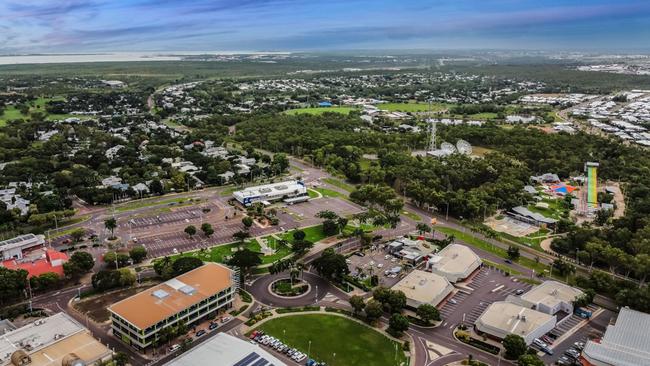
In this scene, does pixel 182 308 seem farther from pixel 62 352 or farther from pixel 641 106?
pixel 641 106

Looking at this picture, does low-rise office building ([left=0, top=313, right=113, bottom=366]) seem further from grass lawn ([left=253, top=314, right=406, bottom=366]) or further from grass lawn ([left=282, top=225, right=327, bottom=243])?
grass lawn ([left=282, top=225, right=327, bottom=243])

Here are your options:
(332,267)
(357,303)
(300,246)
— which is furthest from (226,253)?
(357,303)

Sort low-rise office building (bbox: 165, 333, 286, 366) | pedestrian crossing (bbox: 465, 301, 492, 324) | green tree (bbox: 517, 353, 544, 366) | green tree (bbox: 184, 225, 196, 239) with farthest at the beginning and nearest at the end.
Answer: green tree (bbox: 184, 225, 196, 239) → pedestrian crossing (bbox: 465, 301, 492, 324) → green tree (bbox: 517, 353, 544, 366) → low-rise office building (bbox: 165, 333, 286, 366)

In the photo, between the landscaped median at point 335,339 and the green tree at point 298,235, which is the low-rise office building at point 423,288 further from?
the green tree at point 298,235

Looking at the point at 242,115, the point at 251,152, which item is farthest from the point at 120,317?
the point at 242,115

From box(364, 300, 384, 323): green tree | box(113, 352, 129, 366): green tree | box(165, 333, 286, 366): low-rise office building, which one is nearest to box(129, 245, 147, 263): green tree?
box(113, 352, 129, 366): green tree

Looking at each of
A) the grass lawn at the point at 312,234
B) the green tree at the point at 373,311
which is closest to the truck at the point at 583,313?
the green tree at the point at 373,311
